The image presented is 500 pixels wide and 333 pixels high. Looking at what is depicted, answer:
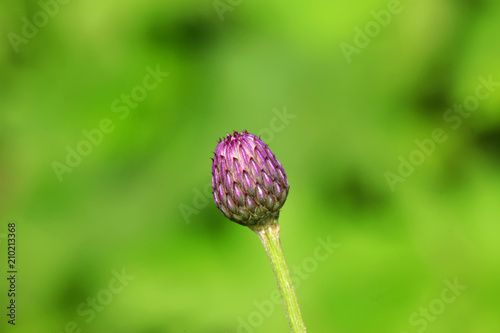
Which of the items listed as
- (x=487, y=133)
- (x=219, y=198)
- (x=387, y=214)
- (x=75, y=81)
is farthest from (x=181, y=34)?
(x=219, y=198)

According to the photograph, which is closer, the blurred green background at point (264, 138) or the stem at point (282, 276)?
the stem at point (282, 276)

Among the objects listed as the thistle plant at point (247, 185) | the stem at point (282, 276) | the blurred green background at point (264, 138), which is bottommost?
the stem at point (282, 276)

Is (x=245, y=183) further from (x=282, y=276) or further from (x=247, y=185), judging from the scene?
(x=282, y=276)

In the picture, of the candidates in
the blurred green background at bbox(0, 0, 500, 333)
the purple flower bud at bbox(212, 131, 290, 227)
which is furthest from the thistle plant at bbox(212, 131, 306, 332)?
the blurred green background at bbox(0, 0, 500, 333)

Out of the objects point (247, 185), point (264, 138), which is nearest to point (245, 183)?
point (247, 185)

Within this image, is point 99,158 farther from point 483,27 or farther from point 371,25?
point 483,27

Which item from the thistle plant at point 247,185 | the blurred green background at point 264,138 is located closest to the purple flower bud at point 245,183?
the thistle plant at point 247,185

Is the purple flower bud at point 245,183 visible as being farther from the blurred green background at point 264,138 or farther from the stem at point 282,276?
the blurred green background at point 264,138
